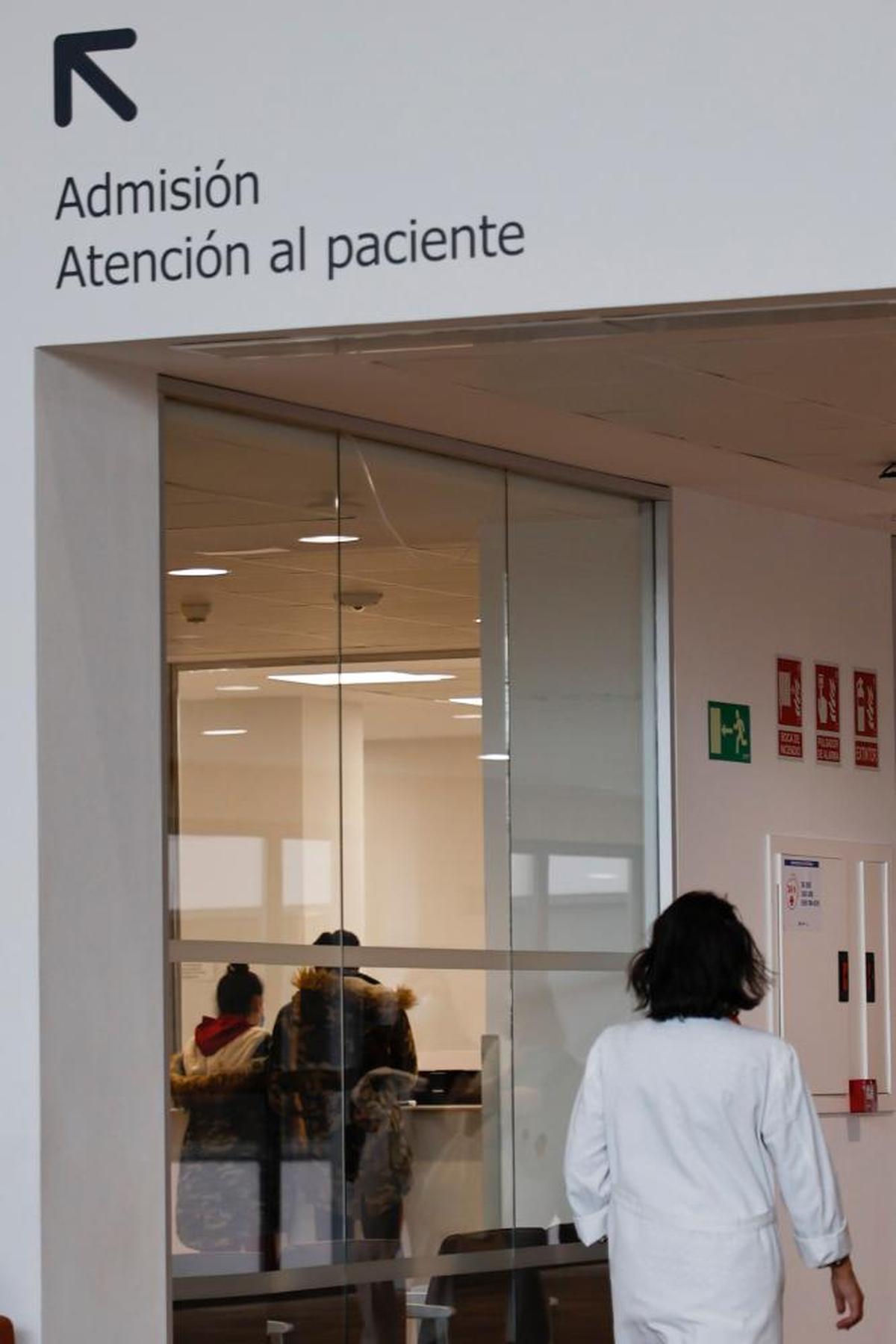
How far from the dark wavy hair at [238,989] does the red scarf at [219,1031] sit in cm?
2

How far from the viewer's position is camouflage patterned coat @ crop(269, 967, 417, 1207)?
6.78 m

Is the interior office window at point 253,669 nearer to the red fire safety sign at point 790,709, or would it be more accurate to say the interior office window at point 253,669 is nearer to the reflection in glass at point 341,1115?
the reflection in glass at point 341,1115

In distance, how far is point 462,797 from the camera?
756cm

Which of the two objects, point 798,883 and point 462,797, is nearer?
point 462,797

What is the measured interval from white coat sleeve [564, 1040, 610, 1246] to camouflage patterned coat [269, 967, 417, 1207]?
1.33 meters

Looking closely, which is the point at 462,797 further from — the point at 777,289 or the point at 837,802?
the point at 777,289

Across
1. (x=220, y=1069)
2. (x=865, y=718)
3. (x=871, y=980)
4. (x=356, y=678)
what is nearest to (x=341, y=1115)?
(x=220, y=1069)

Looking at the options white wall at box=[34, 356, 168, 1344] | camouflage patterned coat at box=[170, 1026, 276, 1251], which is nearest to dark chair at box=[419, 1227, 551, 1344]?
camouflage patterned coat at box=[170, 1026, 276, 1251]

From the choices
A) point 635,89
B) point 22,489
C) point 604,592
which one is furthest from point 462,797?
point 635,89

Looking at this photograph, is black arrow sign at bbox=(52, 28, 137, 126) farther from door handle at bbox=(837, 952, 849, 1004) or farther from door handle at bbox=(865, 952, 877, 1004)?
door handle at bbox=(865, 952, 877, 1004)

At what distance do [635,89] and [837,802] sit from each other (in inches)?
167

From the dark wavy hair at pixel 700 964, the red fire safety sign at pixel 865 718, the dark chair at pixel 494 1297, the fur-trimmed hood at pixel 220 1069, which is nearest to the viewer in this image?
the dark wavy hair at pixel 700 964

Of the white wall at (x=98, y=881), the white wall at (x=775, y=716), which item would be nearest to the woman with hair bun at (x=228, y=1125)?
the white wall at (x=98, y=881)

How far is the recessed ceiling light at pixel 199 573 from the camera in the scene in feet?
21.4
